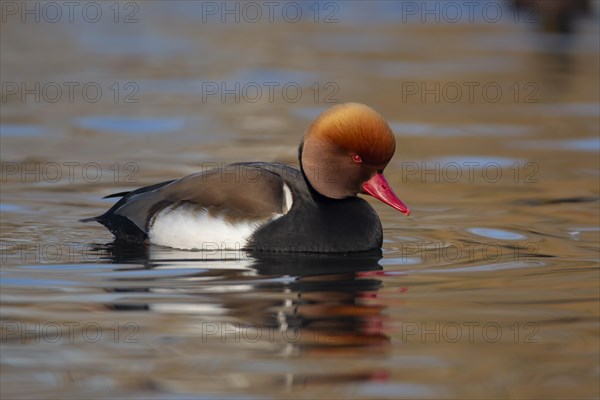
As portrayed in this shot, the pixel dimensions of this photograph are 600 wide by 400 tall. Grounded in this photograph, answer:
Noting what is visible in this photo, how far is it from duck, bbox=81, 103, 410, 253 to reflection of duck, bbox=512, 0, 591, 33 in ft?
37.4

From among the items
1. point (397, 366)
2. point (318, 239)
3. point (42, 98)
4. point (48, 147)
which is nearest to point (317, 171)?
point (318, 239)

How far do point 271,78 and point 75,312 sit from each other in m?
8.39

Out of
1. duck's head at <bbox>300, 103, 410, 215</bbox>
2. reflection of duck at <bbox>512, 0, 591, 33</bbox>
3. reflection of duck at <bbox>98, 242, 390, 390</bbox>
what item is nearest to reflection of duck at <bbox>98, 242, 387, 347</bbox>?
reflection of duck at <bbox>98, 242, 390, 390</bbox>

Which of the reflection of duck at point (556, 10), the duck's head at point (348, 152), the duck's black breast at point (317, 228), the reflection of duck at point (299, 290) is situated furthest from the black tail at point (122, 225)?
the reflection of duck at point (556, 10)

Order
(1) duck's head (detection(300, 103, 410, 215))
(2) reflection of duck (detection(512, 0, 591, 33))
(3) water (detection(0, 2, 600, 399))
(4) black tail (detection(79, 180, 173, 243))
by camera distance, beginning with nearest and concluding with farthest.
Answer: (3) water (detection(0, 2, 600, 399)) → (1) duck's head (detection(300, 103, 410, 215)) → (4) black tail (detection(79, 180, 173, 243)) → (2) reflection of duck (detection(512, 0, 591, 33))

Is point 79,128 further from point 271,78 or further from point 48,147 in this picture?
point 271,78

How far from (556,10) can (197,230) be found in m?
12.3

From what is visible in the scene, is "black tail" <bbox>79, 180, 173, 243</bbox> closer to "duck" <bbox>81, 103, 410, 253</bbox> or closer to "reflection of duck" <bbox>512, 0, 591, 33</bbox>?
"duck" <bbox>81, 103, 410, 253</bbox>

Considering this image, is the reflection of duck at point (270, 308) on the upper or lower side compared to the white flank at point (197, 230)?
lower

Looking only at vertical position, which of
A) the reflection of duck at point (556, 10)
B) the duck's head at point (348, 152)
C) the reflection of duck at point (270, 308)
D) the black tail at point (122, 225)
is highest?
the reflection of duck at point (556, 10)

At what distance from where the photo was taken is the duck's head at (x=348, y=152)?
21.3ft

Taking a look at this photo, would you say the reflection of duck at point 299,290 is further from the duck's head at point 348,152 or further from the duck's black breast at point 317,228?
the duck's head at point 348,152

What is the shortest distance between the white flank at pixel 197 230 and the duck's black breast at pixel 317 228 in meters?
0.07

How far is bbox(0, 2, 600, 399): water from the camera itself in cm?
474
